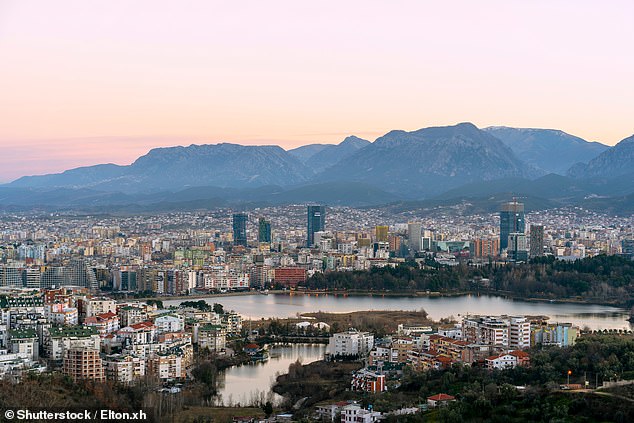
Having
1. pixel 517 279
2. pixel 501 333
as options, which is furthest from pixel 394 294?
pixel 501 333

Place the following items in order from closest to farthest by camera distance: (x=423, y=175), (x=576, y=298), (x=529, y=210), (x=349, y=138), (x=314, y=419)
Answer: (x=314, y=419) < (x=576, y=298) < (x=529, y=210) < (x=423, y=175) < (x=349, y=138)

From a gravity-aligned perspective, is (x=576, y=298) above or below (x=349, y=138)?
below

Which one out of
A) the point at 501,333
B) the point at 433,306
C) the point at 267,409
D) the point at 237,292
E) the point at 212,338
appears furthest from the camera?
the point at 237,292

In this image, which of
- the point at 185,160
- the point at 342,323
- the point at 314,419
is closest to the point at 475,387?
the point at 314,419

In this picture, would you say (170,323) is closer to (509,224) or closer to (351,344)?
(351,344)

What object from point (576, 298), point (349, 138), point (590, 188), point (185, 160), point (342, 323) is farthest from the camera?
point (349, 138)

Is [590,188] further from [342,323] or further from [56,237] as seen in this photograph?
[342,323]
